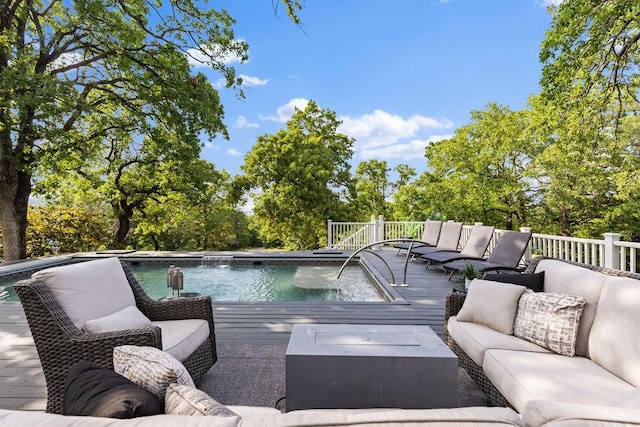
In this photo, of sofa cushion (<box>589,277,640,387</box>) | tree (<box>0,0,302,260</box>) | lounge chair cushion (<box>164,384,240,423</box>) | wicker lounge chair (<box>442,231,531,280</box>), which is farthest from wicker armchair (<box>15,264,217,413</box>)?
tree (<box>0,0,302,260</box>)

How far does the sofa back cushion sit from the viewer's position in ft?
7.50

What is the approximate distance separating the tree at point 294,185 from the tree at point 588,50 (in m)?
10.1

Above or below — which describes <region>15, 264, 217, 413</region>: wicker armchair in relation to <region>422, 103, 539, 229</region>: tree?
below

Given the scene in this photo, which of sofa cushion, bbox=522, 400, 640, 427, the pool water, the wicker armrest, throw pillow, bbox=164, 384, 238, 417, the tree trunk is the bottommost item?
the pool water

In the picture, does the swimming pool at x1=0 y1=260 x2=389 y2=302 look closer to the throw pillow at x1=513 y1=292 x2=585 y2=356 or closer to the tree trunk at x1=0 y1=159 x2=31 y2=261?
the tree trunk at x1=0 y1=159 x2=31 y2=261

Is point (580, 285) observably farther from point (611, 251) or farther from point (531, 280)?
point (611, 251)

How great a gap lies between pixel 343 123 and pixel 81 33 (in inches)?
487

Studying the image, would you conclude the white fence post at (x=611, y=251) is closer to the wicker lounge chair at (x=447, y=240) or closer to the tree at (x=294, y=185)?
the wicker lounge chair at (x=447, y=240)

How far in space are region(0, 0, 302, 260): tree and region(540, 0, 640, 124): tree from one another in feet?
24.2

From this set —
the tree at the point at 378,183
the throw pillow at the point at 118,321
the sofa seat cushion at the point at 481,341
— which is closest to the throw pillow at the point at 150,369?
the throw pillow at the point at 118,321

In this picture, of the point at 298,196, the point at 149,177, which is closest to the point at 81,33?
the point at 149,177

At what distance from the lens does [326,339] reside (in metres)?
2.34

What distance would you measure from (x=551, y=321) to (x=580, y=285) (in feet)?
1.15

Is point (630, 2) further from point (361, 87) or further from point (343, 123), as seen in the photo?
point (343, 123)
